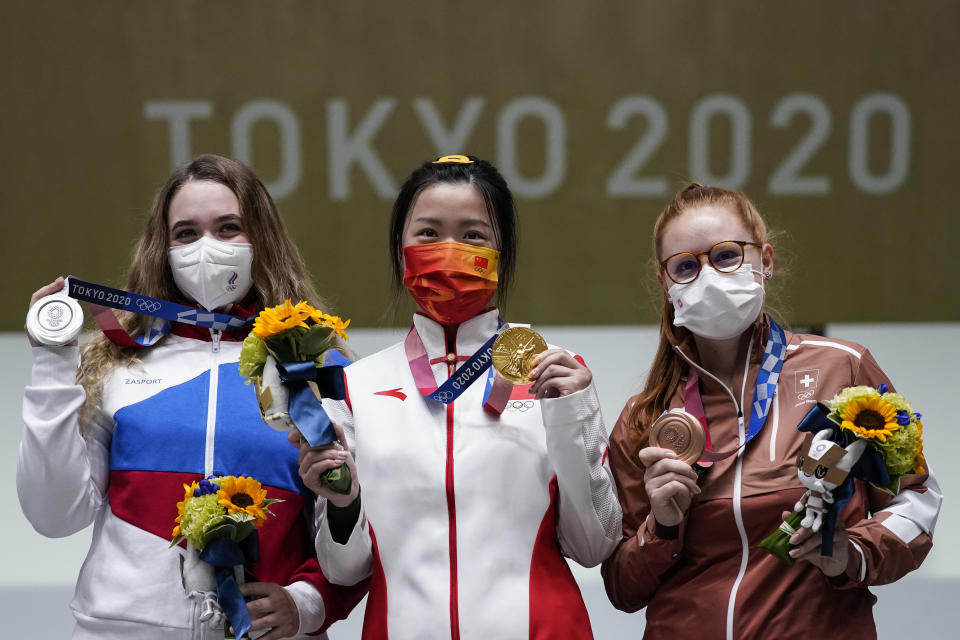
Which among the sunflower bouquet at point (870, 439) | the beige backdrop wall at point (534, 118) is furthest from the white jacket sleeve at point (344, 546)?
the beige backdrop wall at point (534, 118)

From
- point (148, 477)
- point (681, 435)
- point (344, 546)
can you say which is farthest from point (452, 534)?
point (148, 477)

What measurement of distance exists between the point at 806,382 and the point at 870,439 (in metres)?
0.38

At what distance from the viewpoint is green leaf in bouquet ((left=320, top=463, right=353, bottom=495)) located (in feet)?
7.73

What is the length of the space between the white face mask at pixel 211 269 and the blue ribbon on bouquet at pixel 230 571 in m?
0.70

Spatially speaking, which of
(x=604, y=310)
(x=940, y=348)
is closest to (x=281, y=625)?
(x=604, y=310)

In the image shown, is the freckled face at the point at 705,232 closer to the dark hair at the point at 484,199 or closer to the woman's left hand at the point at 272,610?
the dark hair at the point at 484,199

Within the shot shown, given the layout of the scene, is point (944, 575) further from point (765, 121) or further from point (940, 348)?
point (765, 121)

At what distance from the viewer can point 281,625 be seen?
8.48 feet

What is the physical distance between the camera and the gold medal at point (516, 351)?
2.51 meters

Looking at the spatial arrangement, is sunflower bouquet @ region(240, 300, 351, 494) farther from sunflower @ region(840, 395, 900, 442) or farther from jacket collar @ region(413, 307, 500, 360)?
sunflower @ region(840, 395, 900, 442)

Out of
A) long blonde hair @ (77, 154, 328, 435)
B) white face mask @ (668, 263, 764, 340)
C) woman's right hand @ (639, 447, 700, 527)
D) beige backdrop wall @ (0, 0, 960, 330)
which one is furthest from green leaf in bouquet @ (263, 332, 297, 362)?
beige backdrop wall @ (0, 0, 960, 330)

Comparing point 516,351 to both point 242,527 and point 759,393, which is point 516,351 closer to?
point 759,393

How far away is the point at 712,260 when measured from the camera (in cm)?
278

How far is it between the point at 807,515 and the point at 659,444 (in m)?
0.37
